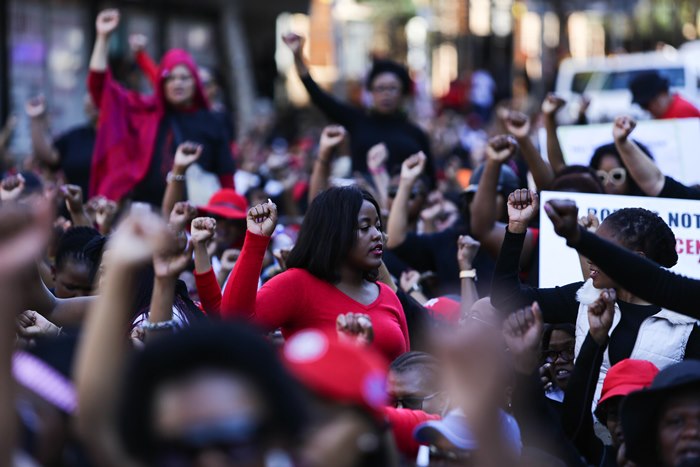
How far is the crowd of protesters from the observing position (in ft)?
9.41

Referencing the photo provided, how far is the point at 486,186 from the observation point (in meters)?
6.68

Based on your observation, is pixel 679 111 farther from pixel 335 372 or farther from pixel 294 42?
pixel 335 372

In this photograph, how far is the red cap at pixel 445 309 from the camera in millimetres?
6059

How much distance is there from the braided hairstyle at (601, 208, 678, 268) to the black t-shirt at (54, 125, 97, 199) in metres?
5.35

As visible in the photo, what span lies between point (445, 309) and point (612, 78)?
612 inches

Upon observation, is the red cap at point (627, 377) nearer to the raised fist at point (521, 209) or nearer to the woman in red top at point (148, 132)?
the raised fist at point (521, 209)

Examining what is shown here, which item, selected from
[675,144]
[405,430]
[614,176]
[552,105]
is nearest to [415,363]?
[405,430]

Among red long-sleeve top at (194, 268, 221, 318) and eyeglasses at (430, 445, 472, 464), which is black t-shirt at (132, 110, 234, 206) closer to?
red long-sleeve top at (194, 268, 221, 318)

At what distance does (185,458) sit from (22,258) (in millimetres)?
665

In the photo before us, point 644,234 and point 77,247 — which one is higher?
point 644,234

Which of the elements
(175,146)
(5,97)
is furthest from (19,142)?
(175,146)

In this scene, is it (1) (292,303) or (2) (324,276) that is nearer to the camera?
(1) (292,303)

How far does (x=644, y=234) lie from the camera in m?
5.11

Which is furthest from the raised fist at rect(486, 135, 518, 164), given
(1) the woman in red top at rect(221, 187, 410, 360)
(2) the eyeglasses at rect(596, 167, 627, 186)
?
(1) the woman in red top at rect(221, 187, 410, 360)
